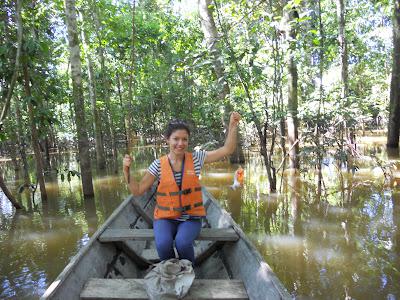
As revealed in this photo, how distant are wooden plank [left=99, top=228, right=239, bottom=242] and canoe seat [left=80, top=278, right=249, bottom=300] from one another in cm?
59

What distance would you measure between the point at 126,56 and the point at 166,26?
186 inches

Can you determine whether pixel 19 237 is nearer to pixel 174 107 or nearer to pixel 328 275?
pixel 328 275

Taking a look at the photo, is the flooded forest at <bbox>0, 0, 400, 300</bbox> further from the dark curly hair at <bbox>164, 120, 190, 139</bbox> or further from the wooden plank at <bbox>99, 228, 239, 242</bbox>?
the wooden plank at <bbox>99, 228, 239, 242</bbox>

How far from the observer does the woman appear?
3.23 m

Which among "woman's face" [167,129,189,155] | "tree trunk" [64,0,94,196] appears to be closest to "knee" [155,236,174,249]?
"woman's face" [167,129,189,155]

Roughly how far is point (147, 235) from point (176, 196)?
615 millimetres

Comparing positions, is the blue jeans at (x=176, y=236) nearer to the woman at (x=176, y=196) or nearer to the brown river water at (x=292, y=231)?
the woman at (x=176, y=196)

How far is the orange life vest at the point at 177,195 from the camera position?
10.7ft

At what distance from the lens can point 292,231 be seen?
605 cm

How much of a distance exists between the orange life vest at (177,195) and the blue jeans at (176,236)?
2.9 inches

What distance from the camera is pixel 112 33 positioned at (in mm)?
13211

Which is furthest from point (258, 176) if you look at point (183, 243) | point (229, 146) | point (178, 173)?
point (183, 243)

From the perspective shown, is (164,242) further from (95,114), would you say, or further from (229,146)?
(95,114)

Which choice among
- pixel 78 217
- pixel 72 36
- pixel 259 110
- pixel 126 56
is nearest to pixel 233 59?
pixel 259 110
